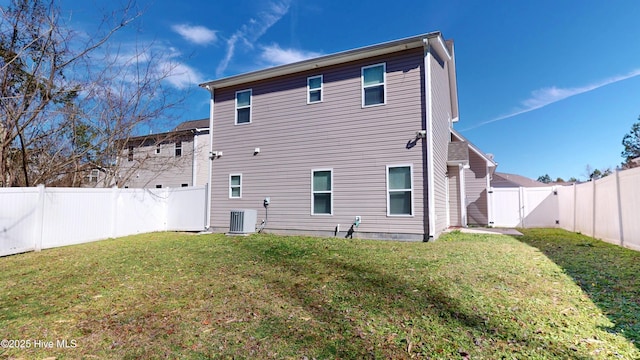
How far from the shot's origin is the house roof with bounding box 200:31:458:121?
7883mm

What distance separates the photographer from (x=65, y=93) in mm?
8688

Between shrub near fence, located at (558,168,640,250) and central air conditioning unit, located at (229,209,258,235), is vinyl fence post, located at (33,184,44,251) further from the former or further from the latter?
shrub near fence, located at (558,168,640,250)

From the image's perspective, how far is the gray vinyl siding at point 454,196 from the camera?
11.4 m

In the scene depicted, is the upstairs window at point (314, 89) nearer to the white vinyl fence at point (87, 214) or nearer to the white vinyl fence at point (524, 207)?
the white vinyl fence at point (87, 214)

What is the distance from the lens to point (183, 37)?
11438 millimetres

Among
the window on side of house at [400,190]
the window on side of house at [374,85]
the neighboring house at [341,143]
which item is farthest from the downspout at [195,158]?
the window on side of house at [400,190]

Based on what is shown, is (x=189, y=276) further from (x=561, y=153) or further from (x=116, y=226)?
(x=561, y=153)

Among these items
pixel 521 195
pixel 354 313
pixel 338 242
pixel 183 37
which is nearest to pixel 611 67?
pixel 521 195

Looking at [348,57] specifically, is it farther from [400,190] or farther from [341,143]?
[400,190]

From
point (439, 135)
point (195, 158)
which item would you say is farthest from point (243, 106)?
point (195, 158)

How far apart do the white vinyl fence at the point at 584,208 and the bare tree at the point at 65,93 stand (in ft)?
43.6

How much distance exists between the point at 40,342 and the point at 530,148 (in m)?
34.7

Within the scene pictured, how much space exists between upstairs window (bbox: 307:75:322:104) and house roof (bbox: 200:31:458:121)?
345 mm

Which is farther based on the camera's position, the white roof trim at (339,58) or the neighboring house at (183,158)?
the neighboring house at (183,158)
